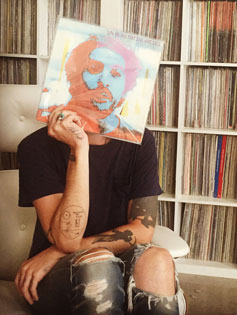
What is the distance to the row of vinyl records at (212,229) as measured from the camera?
7.59 feet

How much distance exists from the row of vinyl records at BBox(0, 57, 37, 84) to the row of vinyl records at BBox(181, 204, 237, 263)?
100cm

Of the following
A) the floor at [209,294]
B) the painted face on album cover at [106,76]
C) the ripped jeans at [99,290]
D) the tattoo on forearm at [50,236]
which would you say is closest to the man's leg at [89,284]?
the ripped jeans at [99,290]

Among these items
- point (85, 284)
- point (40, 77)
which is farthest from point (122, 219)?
point (40, 77)

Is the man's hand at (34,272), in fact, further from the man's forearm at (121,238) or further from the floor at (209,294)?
the floor at (209,294)

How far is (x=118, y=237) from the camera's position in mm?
1231

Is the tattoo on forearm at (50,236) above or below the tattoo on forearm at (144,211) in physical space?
below

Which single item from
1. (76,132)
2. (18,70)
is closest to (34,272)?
(76,132)

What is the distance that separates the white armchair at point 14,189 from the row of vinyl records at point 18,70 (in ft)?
1.94

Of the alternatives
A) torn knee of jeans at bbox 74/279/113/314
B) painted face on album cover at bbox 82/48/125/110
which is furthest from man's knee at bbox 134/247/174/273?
painted face on album cover at bbox 82/48/125/110

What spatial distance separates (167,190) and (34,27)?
1.02 metres

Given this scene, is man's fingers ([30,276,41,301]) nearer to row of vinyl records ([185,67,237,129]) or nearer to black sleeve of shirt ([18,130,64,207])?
black sleeve of shirt ([18,130,64,207])

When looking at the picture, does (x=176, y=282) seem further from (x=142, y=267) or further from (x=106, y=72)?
(x=106, y=72)

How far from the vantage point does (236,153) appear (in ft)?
7.36

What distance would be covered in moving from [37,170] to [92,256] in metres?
0.32
